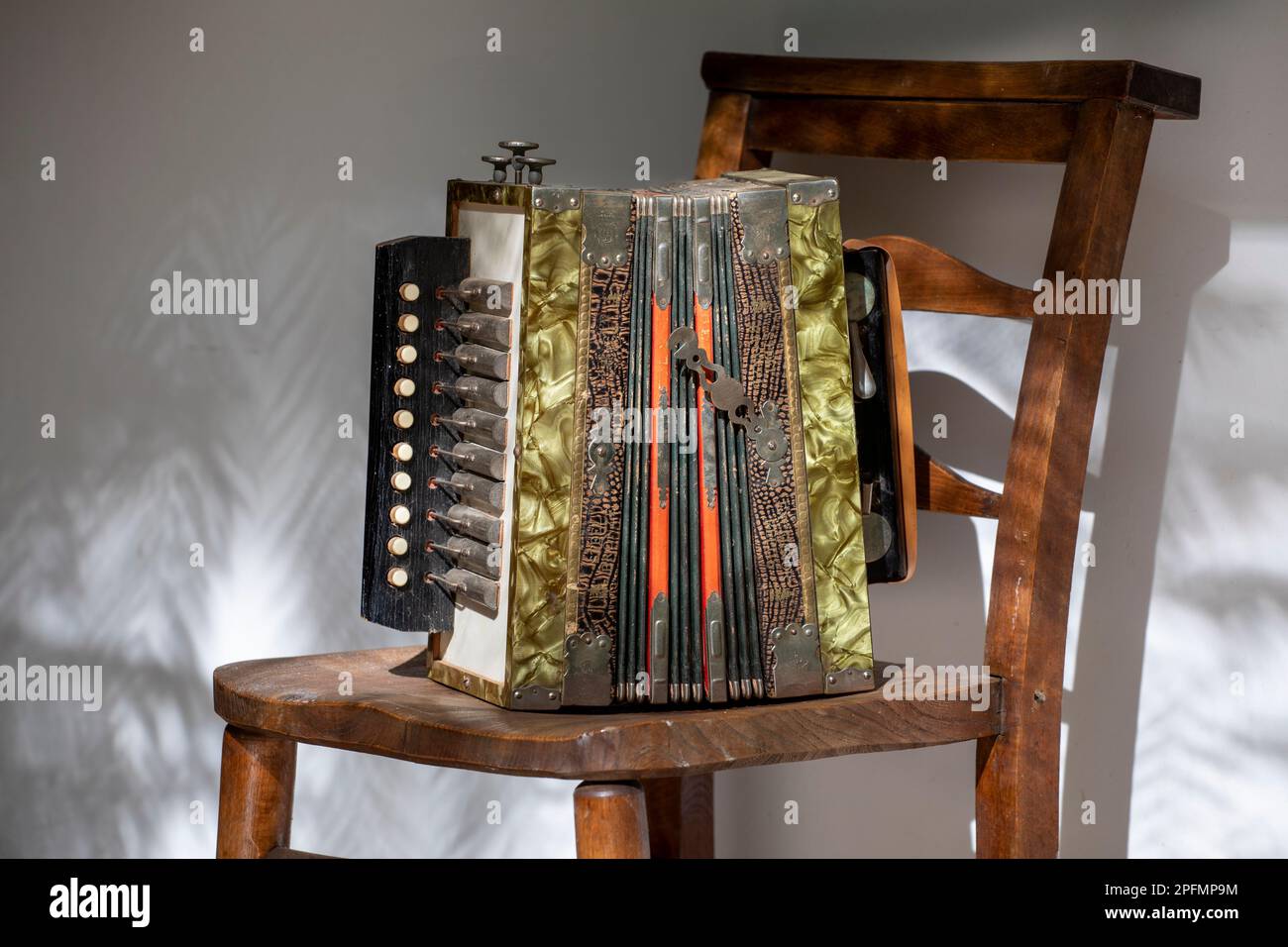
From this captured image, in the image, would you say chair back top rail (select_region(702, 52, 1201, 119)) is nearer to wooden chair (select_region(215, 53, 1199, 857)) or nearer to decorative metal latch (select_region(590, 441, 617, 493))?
wooden chair (select_region(215, 53, 1199, 857))

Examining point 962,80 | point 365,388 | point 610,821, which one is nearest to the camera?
point 610,821

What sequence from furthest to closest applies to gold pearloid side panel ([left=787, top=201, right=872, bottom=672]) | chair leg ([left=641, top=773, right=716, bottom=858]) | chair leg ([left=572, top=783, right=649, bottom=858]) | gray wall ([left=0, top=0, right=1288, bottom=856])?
chair leg ([left=641, top=773, right=716, bottom=858]) → gray wall ([left=0, top=0, right=1288, bottom=856]) → gold pearloid side panel ([left=787, top=201, right=872, bottom=672]) → chair leg ([left=572, top=783, right=649, bottom=858])

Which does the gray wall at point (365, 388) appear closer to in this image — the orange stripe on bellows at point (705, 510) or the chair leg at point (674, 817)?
the chair leg at point (674, 817)

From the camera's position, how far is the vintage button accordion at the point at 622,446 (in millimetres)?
1055

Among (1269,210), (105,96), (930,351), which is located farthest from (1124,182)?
(105,96)

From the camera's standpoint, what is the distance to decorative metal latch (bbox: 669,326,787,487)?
1.06 m

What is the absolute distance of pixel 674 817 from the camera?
156 cm

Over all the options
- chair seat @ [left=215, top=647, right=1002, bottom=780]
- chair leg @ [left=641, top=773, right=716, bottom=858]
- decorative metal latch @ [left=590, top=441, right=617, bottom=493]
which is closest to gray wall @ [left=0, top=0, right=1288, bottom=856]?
chair leg @ [left=641, top=773, right=716, bottom=858]

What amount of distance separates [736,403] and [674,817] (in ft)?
2.11

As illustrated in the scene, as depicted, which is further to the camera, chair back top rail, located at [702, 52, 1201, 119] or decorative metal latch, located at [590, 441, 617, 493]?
chair back top rail, located at [702, 52, 1201, 119]

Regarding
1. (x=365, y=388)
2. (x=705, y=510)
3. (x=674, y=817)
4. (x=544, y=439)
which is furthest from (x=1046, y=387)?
(x=365, y=388)

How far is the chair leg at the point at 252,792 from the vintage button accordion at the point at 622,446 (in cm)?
15

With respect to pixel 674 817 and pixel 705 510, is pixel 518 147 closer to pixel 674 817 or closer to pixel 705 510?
pixel 705 510
